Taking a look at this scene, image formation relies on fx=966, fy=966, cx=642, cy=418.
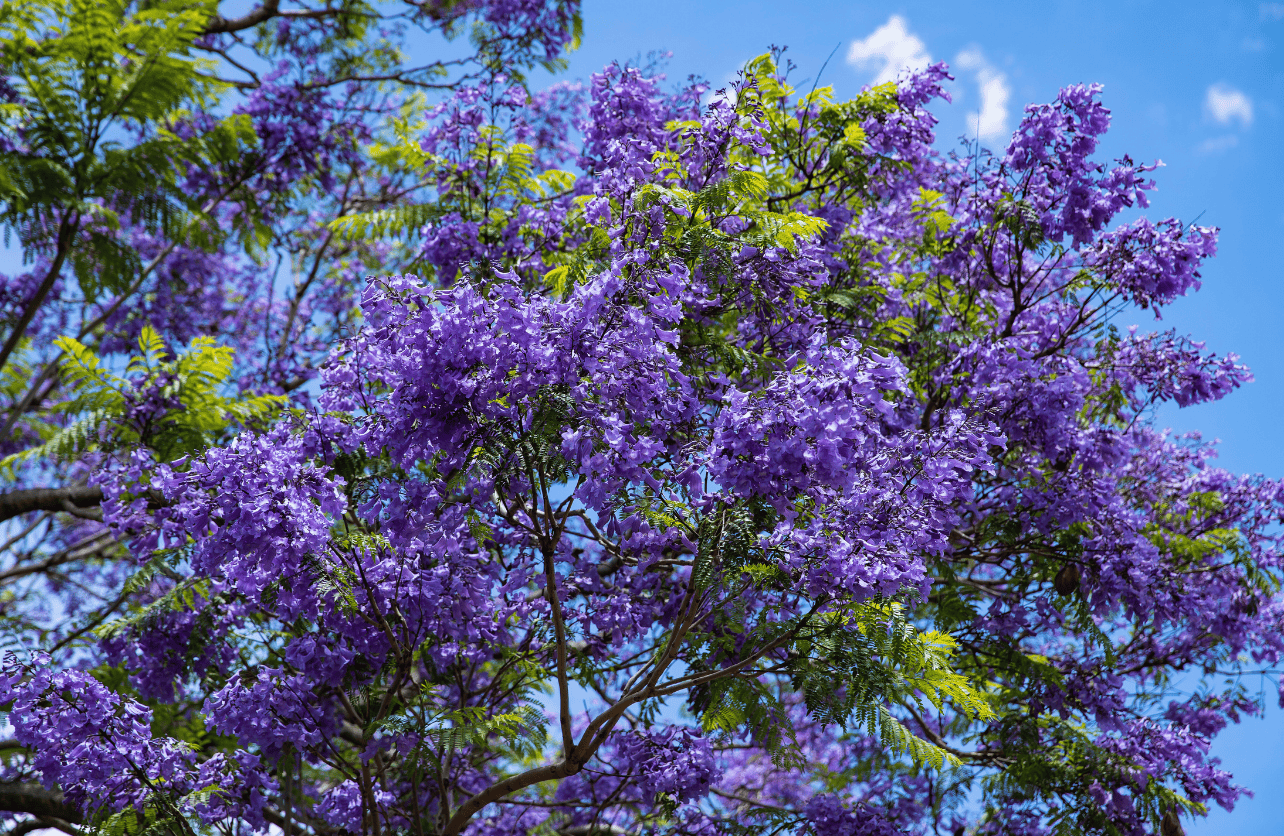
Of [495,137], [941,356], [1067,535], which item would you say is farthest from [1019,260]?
[495,137]

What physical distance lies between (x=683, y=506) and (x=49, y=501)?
524 cm

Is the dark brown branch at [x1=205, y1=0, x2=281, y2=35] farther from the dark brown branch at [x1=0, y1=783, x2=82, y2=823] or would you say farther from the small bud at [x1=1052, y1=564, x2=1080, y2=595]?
the small bud at [x1=1052, y1=564, x2=1080, y2=595]

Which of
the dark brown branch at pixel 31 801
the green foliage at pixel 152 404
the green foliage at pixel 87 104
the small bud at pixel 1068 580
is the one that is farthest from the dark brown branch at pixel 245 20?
the small bud at pixel 1068 580

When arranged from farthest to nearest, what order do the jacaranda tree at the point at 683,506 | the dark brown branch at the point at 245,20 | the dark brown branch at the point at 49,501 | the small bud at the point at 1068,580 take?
the dark brown branch at the point at 245,20 → the dark brown branch at the point at 49,501 → the small bud at the point at 1068,580 → the jacaranda tree at the point at 683,506

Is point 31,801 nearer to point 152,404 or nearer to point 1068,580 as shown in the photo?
point 152,404

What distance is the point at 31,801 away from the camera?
19.2 feet

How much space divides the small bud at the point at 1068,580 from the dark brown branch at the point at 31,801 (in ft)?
20.5

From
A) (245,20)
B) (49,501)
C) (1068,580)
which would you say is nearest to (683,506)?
(1068,580)

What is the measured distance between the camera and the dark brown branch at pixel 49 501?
22.4ft

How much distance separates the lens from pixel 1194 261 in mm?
6105

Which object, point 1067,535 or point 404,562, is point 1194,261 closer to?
point 1067,535

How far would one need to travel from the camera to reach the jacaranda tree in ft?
12.4

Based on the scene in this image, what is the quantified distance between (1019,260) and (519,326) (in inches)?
154

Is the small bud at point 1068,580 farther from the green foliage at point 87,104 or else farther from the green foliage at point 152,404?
the green foliage at point 87,104
